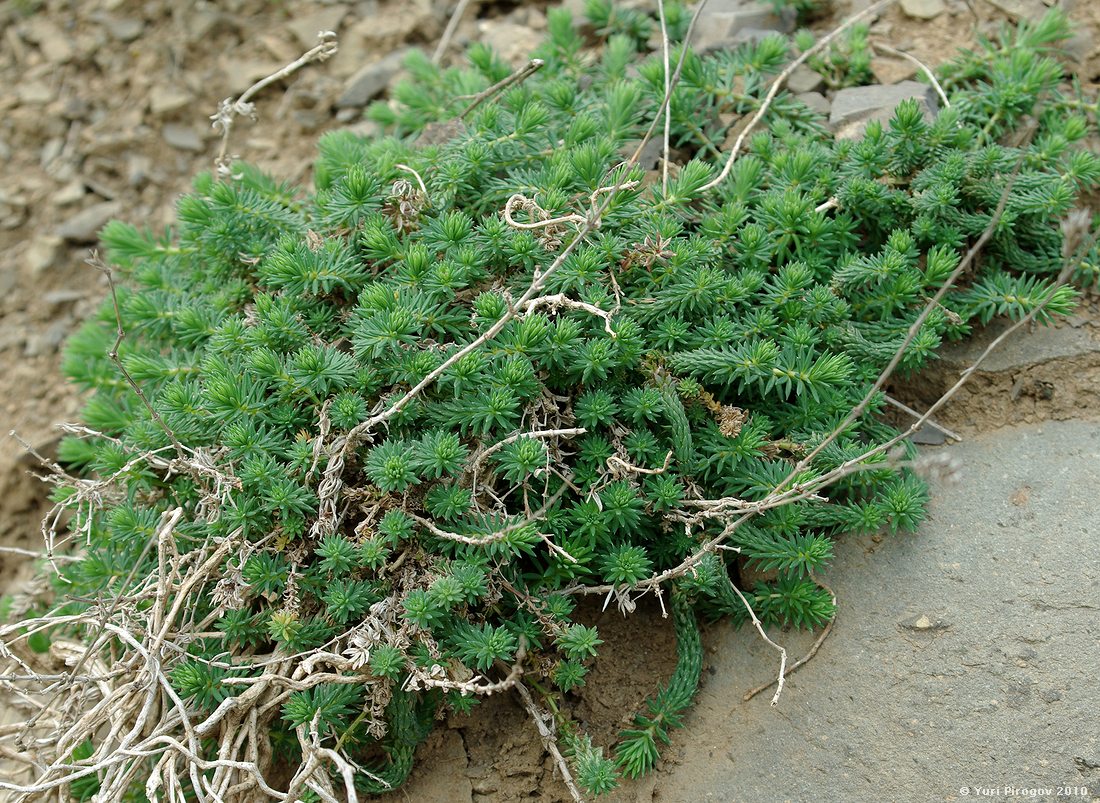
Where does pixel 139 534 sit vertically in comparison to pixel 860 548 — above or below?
above

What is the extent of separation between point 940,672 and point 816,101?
83.0 inches

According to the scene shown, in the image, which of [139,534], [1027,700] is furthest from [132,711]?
[1027,700]

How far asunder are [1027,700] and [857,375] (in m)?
1.01

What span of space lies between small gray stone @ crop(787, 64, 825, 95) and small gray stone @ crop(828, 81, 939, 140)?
0.10 meters

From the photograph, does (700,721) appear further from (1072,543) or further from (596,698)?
(1072,543)

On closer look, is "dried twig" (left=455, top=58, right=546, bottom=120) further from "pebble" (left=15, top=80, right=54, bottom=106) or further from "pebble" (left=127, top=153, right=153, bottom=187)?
"pebble" (left=15, top=80, right=54, bottom=106)

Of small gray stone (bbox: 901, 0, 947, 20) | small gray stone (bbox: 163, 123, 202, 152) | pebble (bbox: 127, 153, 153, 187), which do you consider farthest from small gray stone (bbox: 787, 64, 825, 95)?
pebble (bbox: 127, 153, 153, 187)

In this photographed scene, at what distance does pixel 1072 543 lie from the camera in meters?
2.86

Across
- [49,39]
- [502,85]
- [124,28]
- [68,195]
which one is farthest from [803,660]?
[49,39]

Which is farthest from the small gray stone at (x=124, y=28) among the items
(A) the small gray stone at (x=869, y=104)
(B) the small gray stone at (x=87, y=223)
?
(A) the small gray stone at (x=869, y=104)

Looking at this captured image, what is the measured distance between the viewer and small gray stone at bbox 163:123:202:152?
5023mm

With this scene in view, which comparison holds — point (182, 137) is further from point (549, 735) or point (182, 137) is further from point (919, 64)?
point (549, 735)

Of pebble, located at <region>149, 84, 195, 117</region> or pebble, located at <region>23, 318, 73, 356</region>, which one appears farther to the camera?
pebble, located at <region>149, 84, 195, 117</region>

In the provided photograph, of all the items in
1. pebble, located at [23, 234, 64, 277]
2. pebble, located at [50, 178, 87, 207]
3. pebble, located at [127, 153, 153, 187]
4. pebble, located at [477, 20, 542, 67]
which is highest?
pebble, located at [477, 20, 542, 67]
